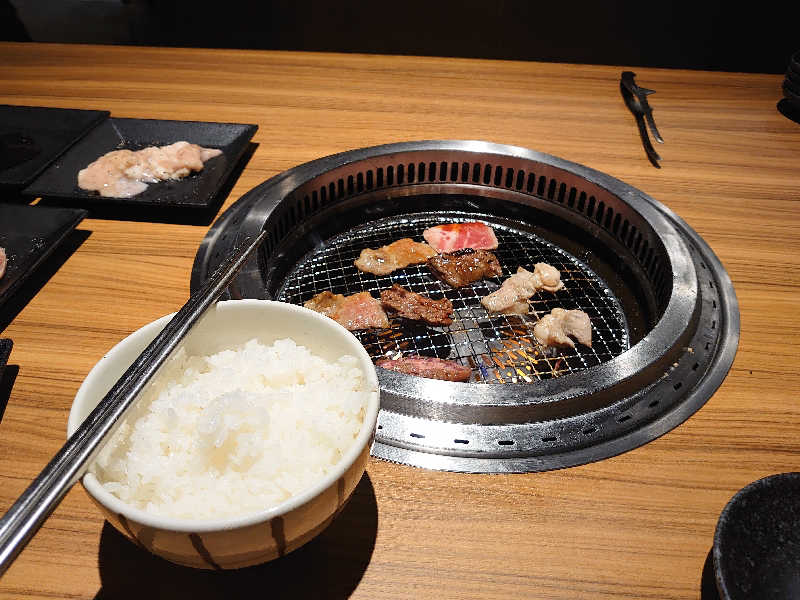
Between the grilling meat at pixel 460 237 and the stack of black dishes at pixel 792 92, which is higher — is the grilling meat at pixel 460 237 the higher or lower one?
the lower one

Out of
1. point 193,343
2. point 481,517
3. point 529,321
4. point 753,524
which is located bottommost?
point 529,321

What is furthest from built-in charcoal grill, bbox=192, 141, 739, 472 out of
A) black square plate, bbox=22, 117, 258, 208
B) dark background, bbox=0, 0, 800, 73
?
dark background, bbox=0, 0, 800, 73

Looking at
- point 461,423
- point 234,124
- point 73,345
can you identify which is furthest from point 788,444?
point 234,124

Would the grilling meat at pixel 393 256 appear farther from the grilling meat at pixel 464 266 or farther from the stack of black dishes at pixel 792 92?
the stack of black dishes at pixel 792 92

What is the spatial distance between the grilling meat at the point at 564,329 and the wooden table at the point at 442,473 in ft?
1.50

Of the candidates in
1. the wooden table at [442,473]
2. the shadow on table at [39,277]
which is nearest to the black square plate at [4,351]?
the wooden table at [442,473]

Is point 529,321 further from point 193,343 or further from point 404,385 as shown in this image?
point 193,343

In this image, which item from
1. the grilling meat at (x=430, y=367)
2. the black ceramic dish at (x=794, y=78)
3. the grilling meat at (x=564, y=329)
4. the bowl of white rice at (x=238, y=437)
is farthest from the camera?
the black ceramic dish at (x=794, y=78)

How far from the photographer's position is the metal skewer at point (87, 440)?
0.73 m

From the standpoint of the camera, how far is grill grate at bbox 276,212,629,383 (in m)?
1.93

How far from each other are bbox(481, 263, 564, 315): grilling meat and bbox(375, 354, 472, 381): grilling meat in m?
0.34

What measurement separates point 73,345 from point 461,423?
113 cm

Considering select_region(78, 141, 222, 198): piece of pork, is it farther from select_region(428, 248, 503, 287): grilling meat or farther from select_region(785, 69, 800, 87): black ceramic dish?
select_region(785, 69, 800, 87): black ceramic dish

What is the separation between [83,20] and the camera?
233 inches
